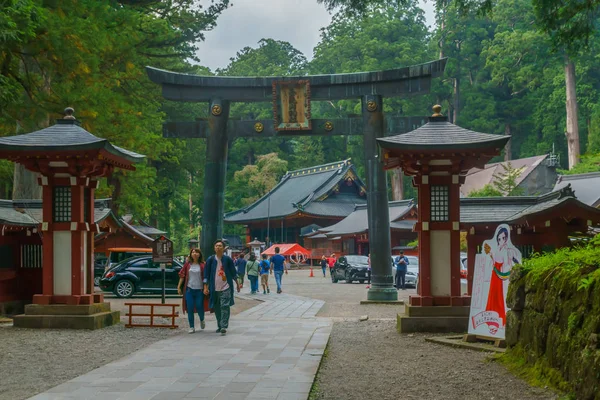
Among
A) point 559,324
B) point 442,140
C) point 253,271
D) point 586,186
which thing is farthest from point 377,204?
point 586,186

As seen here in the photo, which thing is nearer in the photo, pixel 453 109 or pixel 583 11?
pixel 583 11

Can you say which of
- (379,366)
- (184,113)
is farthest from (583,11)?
(184,113)

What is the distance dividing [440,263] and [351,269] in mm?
21552

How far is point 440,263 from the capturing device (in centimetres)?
1419

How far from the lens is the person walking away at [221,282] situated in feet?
43.5

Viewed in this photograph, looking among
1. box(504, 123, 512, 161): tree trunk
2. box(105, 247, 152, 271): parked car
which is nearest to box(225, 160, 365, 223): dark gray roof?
box(504, 123, 512, 161): tree trunk

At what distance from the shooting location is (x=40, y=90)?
66.5 feet

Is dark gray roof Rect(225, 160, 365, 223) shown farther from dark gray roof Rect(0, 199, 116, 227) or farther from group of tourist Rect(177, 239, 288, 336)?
group of tourist Rect(177, 239, 288, 336)

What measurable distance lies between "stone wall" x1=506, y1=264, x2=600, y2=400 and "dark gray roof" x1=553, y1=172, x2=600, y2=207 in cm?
2226

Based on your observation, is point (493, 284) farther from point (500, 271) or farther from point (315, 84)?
point (315, 84)

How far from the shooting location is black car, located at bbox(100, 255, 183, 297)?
80.6ft

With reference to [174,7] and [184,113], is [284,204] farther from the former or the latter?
[174,7]

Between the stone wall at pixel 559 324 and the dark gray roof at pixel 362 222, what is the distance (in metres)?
37.1

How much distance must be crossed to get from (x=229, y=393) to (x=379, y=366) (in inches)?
113
